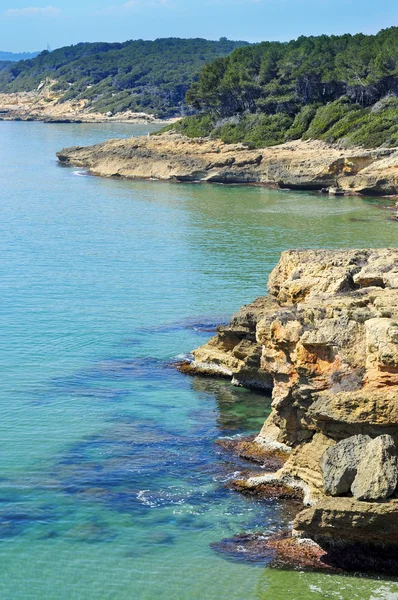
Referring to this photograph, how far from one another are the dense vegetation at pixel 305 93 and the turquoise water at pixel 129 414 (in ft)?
83.0

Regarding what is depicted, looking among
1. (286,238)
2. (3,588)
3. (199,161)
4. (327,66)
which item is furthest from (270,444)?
(327,66)

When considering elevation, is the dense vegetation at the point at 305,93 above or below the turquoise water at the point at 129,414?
above

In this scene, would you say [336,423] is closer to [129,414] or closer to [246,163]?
[129,414]

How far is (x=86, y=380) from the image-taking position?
2589cm

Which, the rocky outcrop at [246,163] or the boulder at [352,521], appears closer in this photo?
the boulder at [352,521]

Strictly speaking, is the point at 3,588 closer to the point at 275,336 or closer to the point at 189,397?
the point at 275,336

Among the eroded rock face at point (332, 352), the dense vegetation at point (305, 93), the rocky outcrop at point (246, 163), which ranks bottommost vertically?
the eroded rock face at point (332, 352)

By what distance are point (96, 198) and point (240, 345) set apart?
44.3 m

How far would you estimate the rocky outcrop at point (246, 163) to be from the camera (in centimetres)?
6712

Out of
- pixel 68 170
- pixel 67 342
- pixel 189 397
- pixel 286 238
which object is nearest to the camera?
pixel 189 397

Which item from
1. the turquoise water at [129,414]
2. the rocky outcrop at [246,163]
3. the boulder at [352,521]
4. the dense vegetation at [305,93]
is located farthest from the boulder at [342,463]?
the dense vegetation at [305,93]

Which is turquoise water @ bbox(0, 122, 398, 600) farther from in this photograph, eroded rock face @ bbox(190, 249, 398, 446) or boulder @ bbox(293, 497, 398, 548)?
eroded rock face @ bbox(190, 249, 398, 446)

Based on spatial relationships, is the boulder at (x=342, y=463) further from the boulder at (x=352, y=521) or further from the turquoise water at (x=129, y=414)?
the turquoise water at (x=129, y=414)

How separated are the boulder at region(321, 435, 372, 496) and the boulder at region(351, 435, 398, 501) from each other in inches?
6.1
